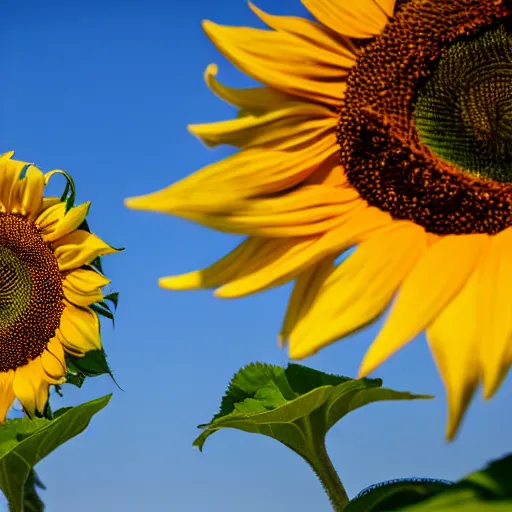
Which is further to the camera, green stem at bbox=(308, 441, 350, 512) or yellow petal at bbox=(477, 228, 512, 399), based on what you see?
green stem at bbox=(308, 441, 350, 512)

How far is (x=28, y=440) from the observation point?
1692mm

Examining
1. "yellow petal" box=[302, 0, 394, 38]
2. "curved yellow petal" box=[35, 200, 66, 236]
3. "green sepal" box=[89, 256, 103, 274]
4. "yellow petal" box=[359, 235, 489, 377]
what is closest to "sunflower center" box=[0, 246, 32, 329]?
"curved yellow petal" box=[35, 200, 66, 236]

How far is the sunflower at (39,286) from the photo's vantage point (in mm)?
2021

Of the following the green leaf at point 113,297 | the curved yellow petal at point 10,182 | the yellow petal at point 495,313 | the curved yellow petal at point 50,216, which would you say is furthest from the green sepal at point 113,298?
the yellow petal at point 495,313

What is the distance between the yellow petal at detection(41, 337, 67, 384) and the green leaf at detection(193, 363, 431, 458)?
0.74 metres

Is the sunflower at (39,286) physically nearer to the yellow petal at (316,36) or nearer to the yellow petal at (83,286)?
the yellow petal at (83,286)

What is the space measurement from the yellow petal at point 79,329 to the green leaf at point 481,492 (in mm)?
1432

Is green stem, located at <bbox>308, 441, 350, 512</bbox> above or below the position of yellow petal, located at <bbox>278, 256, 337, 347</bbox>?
below

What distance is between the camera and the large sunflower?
973 mm

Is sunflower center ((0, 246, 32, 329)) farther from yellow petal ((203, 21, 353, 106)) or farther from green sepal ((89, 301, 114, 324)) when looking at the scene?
yellow petal ((203, 21, 353, 106))

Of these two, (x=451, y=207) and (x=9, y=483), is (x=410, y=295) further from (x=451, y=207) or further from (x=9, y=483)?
(x=9, y=483)

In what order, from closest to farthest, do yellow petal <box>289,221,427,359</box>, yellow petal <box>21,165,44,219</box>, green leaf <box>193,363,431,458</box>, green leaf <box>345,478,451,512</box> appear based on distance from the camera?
yellow petal <box>289,221,427,359</box> < green leaf <box>345,478,451,512</box> < green leaf <box>193,363,431,458</box> < yellow petal <box>21,165,44,219</box>

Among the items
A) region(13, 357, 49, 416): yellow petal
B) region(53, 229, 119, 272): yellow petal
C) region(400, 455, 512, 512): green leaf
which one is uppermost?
region(53, 229, 119, 272): yellow petal

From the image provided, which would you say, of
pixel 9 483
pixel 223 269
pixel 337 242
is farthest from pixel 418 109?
pixel 9 483
